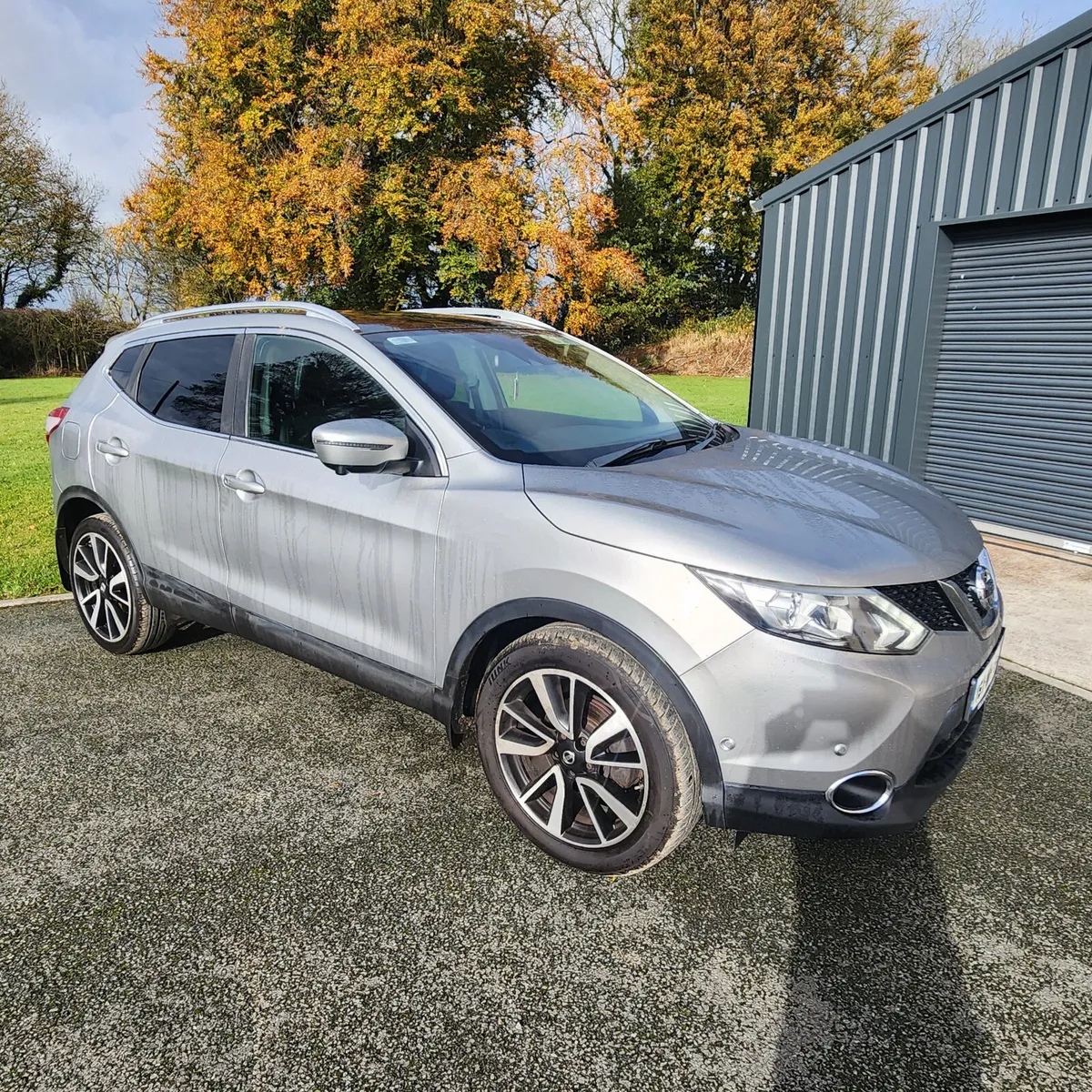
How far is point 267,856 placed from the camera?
2664mm

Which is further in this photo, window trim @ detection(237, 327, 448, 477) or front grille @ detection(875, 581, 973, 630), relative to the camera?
window trim @ detection(237, 327, 448, 477)

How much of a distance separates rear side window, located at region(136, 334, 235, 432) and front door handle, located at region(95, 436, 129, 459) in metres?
0.22

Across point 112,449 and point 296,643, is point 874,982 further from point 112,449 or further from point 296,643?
point 112,449

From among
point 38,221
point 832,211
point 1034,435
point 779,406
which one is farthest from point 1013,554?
point 38,221

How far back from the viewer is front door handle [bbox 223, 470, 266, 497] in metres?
3.26

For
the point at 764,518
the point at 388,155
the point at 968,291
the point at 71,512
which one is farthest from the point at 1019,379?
the point at 388,155

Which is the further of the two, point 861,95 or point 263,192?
point 861,95

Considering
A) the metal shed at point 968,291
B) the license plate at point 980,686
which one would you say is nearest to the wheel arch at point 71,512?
the license plate at point 980,686

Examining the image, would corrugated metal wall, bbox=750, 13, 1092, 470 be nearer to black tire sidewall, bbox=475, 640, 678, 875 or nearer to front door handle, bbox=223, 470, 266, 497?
black tire sidewall, bbox=475, 640, 678, 875

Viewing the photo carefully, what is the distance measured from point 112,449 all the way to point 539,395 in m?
2.15

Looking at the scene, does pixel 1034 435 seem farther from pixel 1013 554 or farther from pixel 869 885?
pixel 869 885

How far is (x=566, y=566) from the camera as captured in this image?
2.40m

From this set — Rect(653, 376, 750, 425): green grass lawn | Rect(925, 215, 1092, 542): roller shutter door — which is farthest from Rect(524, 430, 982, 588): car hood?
Rect(653, 376, 750, 425): green grass lawn

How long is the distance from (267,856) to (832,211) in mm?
7469
